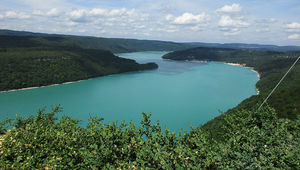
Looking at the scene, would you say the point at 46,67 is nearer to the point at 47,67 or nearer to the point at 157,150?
the point at 47,67

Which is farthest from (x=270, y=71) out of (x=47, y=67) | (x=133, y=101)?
(x=47, y=67)

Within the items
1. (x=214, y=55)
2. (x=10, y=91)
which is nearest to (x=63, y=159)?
(x=10, y=91)

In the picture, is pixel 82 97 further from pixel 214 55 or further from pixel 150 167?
pixel 214 55

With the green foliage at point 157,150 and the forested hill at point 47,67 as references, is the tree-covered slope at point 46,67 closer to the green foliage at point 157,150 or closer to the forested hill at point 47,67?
the forested hill at point 47,67

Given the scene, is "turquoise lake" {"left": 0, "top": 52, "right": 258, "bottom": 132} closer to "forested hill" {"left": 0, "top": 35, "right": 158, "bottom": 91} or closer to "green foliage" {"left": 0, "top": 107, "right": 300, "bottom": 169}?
"forested hill" {"left": 0, "top": 35, "right": 158, "bottom": 91}

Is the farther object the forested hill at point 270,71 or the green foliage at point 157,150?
the forested hill at point 270,71

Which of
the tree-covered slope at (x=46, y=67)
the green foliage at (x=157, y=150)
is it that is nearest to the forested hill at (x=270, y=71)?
the green foliage at (x=157, y=150)
